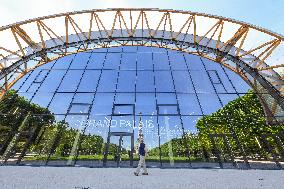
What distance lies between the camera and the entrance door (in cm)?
1678

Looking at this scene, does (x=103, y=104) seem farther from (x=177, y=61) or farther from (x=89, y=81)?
(x=177, y=61)

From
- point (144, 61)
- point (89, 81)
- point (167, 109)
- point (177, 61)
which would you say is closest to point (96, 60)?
point (89, 81)

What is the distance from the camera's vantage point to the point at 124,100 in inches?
845

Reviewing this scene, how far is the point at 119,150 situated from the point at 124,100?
205 inches

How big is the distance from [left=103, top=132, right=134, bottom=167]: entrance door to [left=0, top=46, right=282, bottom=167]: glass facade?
0.23ft

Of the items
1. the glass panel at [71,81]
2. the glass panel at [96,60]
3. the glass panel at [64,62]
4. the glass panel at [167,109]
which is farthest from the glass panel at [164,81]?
the glass panel at [64,62]

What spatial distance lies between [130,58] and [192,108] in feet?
33.6

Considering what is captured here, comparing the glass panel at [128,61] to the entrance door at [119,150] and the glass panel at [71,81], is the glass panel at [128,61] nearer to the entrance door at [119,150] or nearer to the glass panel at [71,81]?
the glass panel at [71,81]

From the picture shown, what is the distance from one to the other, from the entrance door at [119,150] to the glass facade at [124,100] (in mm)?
70

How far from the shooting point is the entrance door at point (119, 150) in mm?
16781

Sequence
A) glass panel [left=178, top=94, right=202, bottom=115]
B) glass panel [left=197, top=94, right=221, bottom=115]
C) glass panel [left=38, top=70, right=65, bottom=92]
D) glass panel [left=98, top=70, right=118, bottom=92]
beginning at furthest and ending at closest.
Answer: glass panel [left=98, top=70, right=118, bottom=92], glass panel [left=38, top=70, right=65, bottom=92], glass panel [left=197, top=94, right=221, bottom=115], glass panel [left=178, top=94, right=202, bottom=115]

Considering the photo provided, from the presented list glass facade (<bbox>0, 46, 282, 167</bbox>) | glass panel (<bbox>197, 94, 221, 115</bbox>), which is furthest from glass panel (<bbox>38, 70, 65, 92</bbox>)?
glass panel (<bbox>197, 94, 221, 115</bbox>)

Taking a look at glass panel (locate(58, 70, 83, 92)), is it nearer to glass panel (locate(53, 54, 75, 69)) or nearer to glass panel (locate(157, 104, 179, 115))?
glass panel (locate(53, 54, 75, 69))

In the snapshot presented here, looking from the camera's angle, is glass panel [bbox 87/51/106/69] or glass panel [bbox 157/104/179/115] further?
glass panel [bbox 87/51/106/69]
